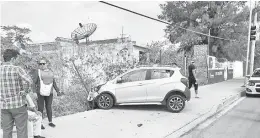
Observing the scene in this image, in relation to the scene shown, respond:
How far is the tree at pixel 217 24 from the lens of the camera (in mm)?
22828

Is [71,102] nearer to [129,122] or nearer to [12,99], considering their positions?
[129,122]

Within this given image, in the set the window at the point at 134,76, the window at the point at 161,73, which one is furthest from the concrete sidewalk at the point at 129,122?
the window at the point at 161,73

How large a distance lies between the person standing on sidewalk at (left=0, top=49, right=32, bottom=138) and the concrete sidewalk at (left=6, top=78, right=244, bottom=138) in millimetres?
1323

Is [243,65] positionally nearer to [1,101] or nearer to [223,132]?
[223,132]

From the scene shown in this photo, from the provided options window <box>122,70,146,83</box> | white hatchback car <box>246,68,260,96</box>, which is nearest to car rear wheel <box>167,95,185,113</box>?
window <box>122,70,146,83</box>

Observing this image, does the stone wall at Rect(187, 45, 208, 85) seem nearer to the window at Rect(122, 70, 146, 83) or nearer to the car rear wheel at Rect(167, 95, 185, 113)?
the car rear wheel at Rect(167, 95, 185, 113)

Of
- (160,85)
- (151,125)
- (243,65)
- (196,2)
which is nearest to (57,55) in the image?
(160,85)

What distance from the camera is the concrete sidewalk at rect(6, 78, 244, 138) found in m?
5.32

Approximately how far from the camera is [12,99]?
12.4 ft

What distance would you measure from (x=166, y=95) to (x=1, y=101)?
16.7ft

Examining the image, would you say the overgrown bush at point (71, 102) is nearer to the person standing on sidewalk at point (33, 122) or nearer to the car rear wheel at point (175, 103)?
the person standing on sidewalk at point (33, 122)

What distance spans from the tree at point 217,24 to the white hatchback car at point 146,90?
16.5m

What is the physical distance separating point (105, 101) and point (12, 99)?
13.9 feet

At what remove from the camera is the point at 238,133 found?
5672mm
